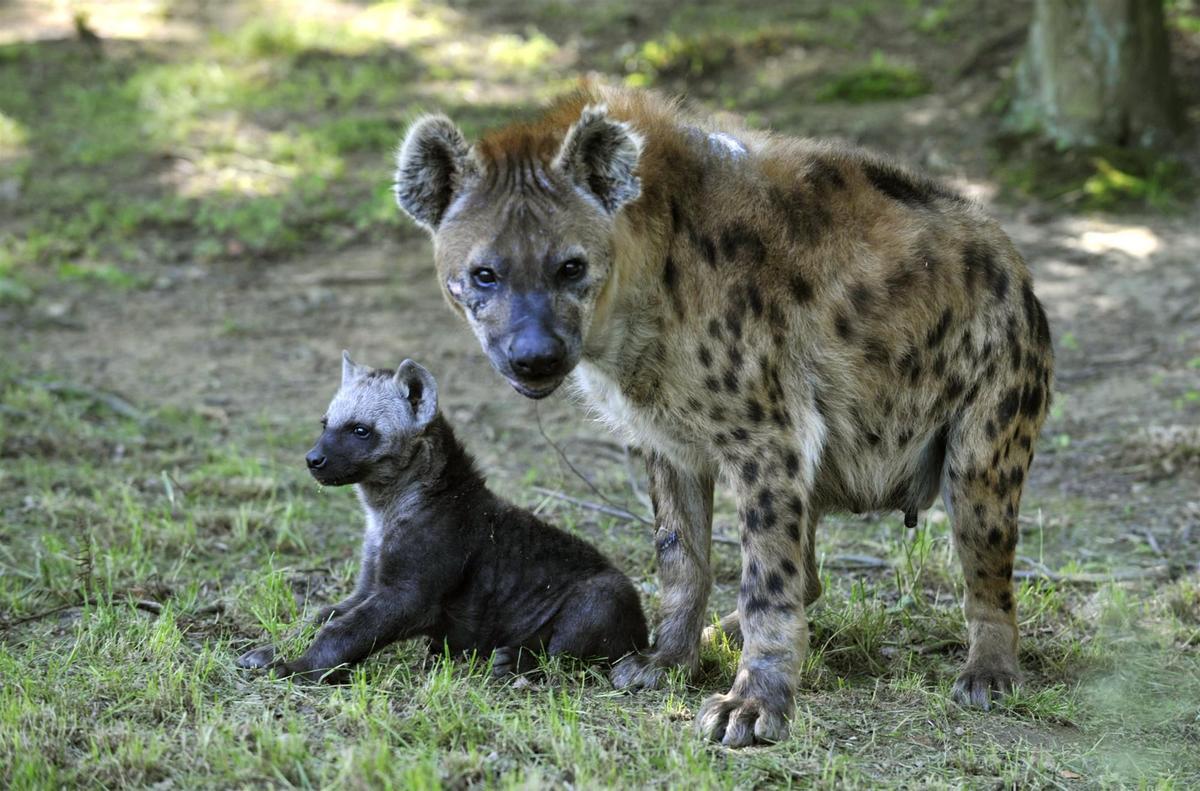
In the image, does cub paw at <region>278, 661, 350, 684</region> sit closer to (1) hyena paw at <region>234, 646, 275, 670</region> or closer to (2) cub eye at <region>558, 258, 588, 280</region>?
(1) hyena paw at <region>234, 646, 275, 670</region>

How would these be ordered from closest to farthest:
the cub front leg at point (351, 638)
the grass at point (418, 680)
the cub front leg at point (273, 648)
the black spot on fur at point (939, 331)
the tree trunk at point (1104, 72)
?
the grass at point (418, 680) → the cub front leg at point (351, 638) → the cub front leg at point (273, 648) → the black spot on fur at point (939, 331) → the tree trunk at point (1104, 72)

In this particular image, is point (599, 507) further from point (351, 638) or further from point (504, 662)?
point (351, 638)

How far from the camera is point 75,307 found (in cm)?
905

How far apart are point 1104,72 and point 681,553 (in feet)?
22.1

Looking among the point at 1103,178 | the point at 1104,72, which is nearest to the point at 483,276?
the point at 1103,178

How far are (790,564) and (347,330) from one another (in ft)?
16.5

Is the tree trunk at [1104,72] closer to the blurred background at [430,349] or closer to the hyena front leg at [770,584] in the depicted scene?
the blurred background at [430,349]

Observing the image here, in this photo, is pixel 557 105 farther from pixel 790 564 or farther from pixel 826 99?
pixel 826 99

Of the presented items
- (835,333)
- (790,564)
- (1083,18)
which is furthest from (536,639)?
(1083,18)

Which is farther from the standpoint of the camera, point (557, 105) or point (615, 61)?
point (615, 61)

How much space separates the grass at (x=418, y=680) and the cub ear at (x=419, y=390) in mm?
808

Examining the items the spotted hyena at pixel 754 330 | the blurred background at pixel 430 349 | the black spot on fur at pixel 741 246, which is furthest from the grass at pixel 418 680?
the black spot on fur at pixel 741 246

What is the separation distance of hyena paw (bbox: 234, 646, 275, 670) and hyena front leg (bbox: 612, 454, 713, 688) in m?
1.19

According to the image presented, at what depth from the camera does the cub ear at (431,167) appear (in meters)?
4.19
